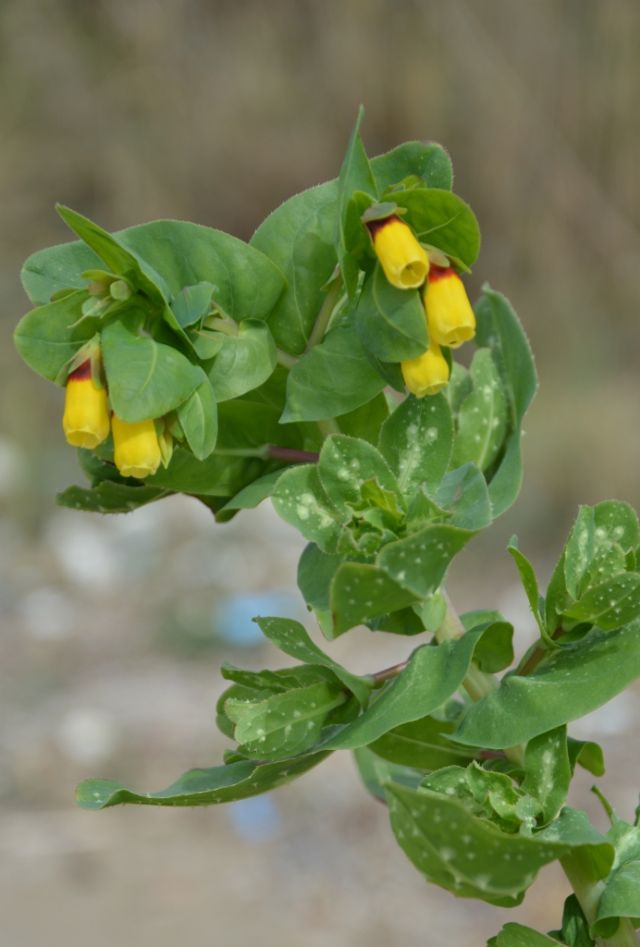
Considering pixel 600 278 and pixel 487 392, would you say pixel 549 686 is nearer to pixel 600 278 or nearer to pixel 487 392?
pixel 487 392

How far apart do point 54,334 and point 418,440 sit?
26cm

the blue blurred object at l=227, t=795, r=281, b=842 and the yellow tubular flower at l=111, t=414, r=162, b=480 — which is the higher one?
the yellow tubular flower at l=111, t=414, r=162, b=480

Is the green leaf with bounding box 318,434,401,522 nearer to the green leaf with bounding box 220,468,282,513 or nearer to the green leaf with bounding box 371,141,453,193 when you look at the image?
the green leaf with bounding box 220,468,282,513

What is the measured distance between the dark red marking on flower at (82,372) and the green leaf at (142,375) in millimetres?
13

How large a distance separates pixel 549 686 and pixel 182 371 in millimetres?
315

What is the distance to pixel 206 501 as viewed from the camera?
3.18 feet

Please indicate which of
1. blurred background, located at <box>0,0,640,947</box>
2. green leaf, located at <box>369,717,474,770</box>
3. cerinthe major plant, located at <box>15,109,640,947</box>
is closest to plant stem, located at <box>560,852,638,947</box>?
cerinthe major plant, located at <box>15,109,640,947</box>

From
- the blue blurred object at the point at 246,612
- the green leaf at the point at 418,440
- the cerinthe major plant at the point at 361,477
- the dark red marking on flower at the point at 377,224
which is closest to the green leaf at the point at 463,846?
the cerinthe major plant at the point at 361,477

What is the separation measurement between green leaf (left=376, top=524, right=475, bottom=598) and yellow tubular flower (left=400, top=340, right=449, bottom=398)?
0.11 m

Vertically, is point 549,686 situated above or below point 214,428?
below

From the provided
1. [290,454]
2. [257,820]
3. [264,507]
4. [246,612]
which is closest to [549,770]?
[290,454]

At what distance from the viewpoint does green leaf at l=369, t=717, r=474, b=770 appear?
2.95 feet

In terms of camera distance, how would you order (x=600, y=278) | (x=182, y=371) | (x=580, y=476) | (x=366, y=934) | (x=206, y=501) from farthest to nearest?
(x=600, y=278), (x=580, y=476), (x=366, y=934), (x=206, y=501), (x=182, y=371)

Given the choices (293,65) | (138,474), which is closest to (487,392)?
→ (138,474)
